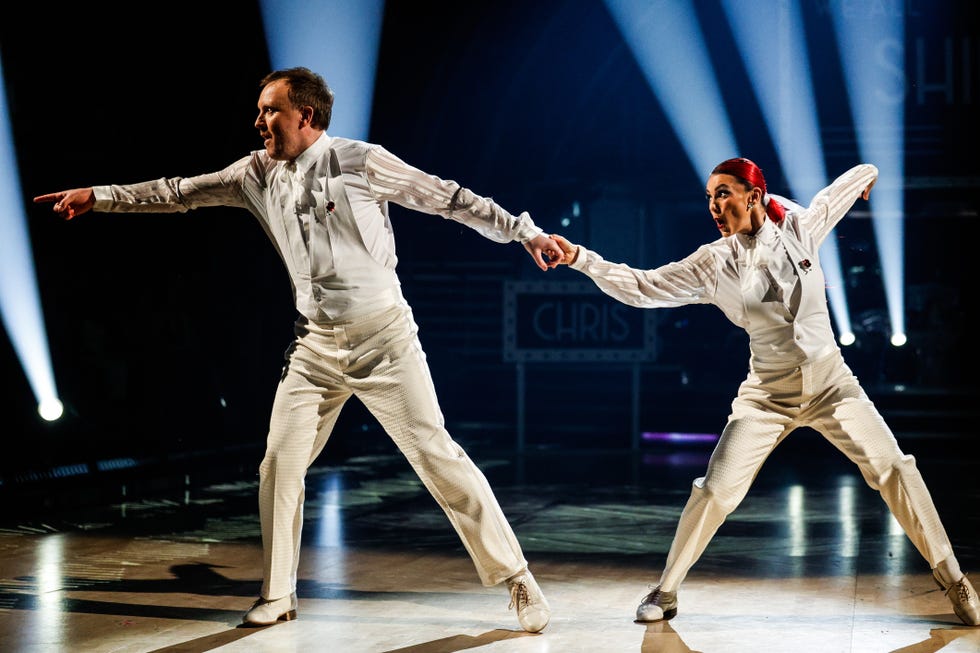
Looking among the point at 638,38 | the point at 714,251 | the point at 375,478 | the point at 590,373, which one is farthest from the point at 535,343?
the point at 714,251

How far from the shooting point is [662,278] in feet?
12.8

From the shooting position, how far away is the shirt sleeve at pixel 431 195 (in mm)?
3740

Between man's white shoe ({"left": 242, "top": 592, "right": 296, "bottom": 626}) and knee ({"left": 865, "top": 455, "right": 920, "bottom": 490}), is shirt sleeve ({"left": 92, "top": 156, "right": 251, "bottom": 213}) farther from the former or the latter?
knee ({"left": 865, "top": 455, "right": 920, "bottom": 490})

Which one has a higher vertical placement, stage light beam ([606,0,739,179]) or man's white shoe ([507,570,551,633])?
stage light beam ([606,0,739,179])

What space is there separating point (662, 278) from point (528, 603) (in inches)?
45.2

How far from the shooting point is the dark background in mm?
7328

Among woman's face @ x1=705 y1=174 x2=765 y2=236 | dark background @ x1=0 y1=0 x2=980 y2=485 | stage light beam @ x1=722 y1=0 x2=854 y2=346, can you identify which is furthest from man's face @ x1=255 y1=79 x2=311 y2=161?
stage light beam @ x1=722 y1=0 x2=854 y2=346

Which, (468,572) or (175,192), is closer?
(175,192)

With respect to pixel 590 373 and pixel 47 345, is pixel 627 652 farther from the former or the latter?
pixel 590 373

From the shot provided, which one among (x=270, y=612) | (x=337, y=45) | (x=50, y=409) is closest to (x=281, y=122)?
(x=270, y=612)

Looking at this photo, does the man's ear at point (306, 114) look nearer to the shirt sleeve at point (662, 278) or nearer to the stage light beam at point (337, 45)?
the shirt sleeve at point (662, 278)

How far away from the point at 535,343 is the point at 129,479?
400 centimetres

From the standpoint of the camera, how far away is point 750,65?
14203 millimetres

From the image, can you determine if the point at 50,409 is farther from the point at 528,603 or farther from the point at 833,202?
the point at 833,202
